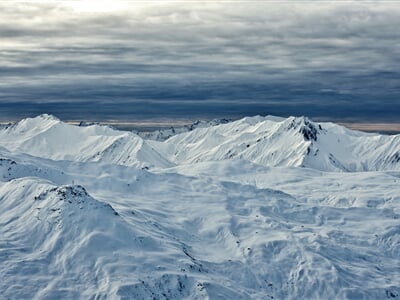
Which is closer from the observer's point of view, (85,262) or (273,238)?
(85,262)

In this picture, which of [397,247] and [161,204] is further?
[161,204]

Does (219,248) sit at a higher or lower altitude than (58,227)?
lower

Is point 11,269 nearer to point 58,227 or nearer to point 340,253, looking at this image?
point 58,227

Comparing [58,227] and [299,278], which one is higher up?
[58,227]

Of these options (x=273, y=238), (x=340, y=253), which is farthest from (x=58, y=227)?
(x=340, y=253)

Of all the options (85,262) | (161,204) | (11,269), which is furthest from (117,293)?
(161,204)

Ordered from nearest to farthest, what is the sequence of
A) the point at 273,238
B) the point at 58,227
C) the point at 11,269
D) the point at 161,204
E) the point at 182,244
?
1. the point at 11,269
2. the point at 58,227
3. the point at 182,244
4. the point at 273,238
5. the point at 161,204

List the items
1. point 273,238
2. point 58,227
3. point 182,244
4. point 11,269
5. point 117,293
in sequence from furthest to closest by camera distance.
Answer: point 273,238
point 182,244
point 58,227
point 11,269
point 117,293

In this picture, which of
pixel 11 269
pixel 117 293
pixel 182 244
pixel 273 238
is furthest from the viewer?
pixel 273 238

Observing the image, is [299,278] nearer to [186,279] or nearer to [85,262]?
[186,279]
